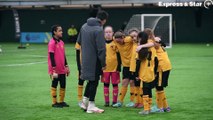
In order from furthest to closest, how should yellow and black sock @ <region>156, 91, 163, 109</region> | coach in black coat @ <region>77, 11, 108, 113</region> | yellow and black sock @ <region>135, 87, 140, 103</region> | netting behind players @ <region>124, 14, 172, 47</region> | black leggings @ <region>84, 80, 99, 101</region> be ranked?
1. netting behind players @ <region>124, 14, 172, 47</region>
2. yellow and black sock @ <region>135, 87, 140, 103</region>
3. yellow and black sock @ <region>156, 91, 163, 109</region>
4. black leggings @ <region>84, 80, 99, 101</region>
5. coach in black coat @ <region>77, 11, 108, 113</region>

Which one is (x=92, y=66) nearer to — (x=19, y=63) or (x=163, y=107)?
(x=163, y=107)

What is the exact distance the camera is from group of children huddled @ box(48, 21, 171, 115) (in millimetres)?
9457

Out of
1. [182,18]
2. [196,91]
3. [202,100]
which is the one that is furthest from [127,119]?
[182,18]

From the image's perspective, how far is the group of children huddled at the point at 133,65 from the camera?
9.46 m

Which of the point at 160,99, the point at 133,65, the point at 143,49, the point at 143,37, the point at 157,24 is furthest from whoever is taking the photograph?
the point at 157,24

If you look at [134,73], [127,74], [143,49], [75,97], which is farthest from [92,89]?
[75,97]

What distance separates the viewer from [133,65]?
10070mm

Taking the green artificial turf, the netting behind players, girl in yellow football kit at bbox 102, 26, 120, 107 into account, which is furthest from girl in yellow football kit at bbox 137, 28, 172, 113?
the netting behind players

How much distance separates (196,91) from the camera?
12.9m

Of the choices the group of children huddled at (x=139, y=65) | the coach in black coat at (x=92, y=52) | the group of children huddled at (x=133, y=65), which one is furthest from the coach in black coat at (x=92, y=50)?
the group of children huddled at (x=139, y=65)

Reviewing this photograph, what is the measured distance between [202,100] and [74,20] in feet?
123

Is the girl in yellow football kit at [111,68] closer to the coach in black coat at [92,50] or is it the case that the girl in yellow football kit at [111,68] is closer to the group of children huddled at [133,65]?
the group of children huddled at [133,65]

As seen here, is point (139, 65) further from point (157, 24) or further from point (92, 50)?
point (157, 24)

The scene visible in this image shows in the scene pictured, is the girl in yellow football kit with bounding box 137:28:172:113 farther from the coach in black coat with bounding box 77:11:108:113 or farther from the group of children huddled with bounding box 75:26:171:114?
the coach in black coat with bounding box 77:11:108:113
